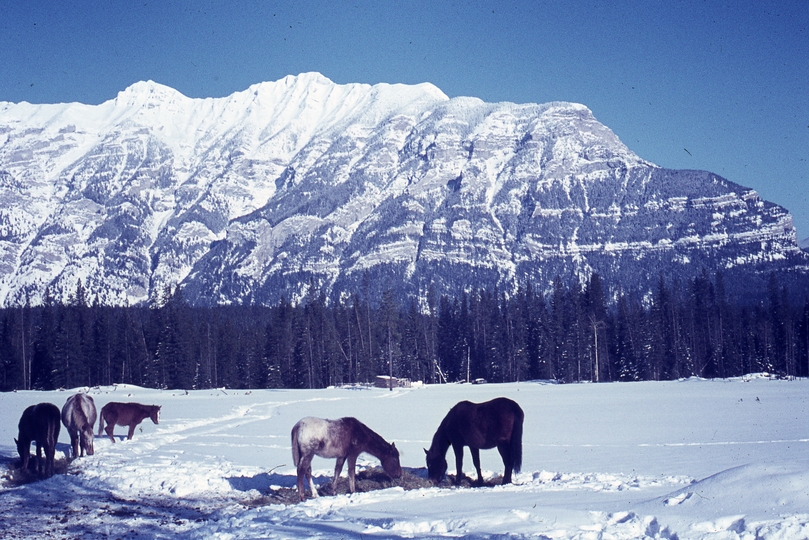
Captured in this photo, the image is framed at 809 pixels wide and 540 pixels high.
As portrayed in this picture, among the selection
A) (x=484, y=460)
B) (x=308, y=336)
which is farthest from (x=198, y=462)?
(x=308, y=336)

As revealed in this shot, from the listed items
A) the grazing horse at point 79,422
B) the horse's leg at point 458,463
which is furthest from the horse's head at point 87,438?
the horse's leg at point 458,463

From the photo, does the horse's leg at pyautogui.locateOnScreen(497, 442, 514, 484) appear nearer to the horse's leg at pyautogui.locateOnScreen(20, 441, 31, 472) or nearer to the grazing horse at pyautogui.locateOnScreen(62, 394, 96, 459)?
the horse's leg at pyautogui.locateOnScreen(20, 441, 31, 472)

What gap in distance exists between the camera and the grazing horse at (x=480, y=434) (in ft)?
51.3

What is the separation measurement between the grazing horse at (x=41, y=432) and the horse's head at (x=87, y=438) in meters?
2.34

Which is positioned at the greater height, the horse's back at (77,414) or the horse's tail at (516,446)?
the horse's back at (77,414)

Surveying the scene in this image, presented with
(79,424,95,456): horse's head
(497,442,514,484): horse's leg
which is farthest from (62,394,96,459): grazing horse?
(497,442,514,484): horse's leg

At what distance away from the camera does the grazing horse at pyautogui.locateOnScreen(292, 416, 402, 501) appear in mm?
15188

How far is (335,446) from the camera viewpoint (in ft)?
50.9

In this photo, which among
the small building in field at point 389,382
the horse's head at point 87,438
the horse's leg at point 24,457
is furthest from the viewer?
the small building in field at point 389,382

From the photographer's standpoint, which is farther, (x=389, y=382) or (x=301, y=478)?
(x=389, y=382)

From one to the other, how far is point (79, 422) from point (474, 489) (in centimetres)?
1405

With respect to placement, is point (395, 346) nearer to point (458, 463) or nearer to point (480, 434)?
point (458, 463)

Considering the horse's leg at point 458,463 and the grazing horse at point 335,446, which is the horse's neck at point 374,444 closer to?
the grazing horse at point 335,446

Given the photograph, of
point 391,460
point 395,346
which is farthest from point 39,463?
point 395,346
